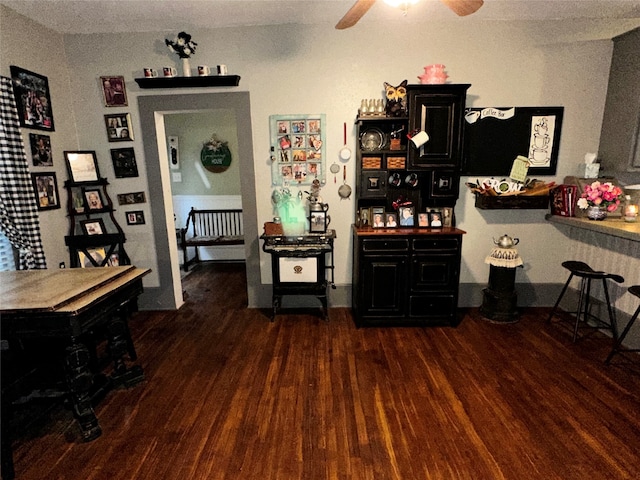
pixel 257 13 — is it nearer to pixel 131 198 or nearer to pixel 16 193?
pixel 131 198

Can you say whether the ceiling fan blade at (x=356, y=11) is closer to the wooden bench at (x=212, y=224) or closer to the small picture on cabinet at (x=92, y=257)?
the small picture on cabinet at (x=92, y=257)

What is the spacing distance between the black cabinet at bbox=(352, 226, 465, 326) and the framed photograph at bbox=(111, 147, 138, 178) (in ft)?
8.42

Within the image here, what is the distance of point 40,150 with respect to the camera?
319 centimetres

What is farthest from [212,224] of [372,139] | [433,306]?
[433,306]

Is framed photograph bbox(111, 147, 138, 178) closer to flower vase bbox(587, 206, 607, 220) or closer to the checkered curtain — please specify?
the checkered curtain

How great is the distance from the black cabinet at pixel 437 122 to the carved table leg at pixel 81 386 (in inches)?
119

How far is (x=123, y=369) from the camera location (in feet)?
8.56

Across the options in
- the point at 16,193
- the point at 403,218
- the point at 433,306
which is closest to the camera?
the point at 16,193

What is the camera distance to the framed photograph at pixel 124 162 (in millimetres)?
3703

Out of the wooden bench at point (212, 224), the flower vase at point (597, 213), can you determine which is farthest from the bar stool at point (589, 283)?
the wooden bench at point (212, 224)

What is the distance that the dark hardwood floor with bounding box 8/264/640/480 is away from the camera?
186cm

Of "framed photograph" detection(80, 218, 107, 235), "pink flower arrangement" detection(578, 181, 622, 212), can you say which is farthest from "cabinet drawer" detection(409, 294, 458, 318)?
"framed photograph" detection(80, 218, 107, 235)

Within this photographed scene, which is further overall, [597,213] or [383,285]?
[383,285]

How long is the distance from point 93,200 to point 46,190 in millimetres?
444
